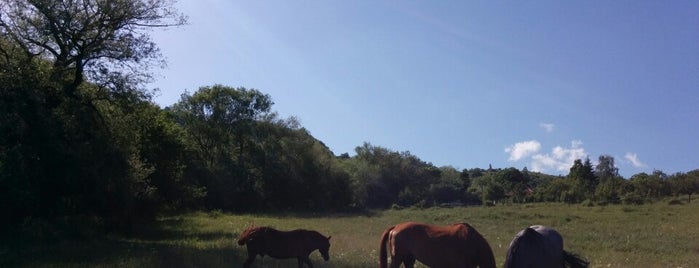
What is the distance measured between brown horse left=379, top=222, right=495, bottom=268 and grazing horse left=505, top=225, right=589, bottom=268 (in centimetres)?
58

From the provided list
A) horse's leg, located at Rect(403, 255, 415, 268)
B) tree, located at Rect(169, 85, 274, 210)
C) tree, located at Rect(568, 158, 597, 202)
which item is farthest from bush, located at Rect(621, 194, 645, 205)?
horse's leg, located at Rect(403, 255, 415, 268)

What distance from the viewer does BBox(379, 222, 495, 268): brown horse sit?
1034 centimetres

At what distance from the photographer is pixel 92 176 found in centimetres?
2077

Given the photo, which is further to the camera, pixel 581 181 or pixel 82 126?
pixel 581 181

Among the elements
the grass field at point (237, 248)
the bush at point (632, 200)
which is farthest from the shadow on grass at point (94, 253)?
the bush at point (632, 200)

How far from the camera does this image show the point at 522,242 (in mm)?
9867

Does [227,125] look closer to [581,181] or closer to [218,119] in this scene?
[218,119]

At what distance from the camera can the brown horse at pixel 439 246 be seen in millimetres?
10344

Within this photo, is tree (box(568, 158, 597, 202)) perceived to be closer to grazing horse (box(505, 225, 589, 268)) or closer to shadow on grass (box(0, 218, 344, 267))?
shadow on grass (box(0, 218, 344, 267))

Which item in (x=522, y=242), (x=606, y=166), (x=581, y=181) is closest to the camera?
(x=522, y=242)

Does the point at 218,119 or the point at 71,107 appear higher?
the point at 218,119

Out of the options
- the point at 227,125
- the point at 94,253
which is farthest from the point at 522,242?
the point at 227,125

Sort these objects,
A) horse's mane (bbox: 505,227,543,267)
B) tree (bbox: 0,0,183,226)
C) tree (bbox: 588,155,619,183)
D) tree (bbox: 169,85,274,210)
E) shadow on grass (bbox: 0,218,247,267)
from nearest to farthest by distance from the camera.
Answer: horse's mane (bbox: 505,227,543,267) → shadow on grass (bbox: 0,218,247,267) → tree (bbox: 0,0,183,226) → tree (bbox: 169,85,274,210) → tree (bbox: 588,155,619,183)

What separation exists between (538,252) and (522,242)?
381mm
